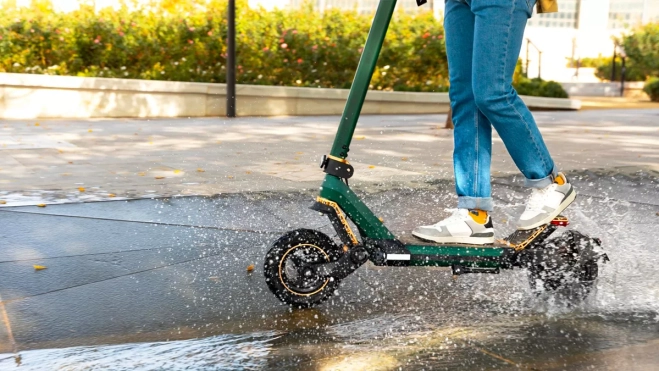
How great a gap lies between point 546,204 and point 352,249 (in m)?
0.86

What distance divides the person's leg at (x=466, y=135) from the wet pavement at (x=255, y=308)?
0.34 metres

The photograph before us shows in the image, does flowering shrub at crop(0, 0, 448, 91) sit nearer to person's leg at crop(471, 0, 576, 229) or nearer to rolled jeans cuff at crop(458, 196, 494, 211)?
rolled jeans cuff at crop(458, 196, 494, 211)

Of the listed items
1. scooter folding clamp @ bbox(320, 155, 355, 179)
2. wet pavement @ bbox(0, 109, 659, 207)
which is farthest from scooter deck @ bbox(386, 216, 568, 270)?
wet pavement @ bbox(0, 109, 659, 207)

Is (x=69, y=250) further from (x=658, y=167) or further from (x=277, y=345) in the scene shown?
(x=658, y=167)

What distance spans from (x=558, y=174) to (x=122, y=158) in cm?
552

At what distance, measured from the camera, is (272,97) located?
1527 centimetres

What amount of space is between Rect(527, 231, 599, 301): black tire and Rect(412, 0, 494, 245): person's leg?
242 mm

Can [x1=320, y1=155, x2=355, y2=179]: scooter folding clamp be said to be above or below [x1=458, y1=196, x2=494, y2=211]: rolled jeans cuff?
above

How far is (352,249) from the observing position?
11.7ft

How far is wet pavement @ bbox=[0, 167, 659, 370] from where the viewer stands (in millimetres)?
3033

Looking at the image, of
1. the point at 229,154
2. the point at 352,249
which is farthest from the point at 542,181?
the point at 229,154

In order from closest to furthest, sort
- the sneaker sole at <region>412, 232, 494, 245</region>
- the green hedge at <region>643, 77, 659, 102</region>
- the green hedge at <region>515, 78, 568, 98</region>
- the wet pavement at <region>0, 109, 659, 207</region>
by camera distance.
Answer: the sneaker sole at <region>412, 232, 494, 245</region>
the wet pavement at <region>0, 109, 659, 207</region>
the green hedge at <region>515, 78, 568, 98</region>
the green hedge at <region>643, 77, 659, 102</region>

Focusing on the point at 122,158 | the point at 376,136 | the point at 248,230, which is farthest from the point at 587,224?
the point at 376,136

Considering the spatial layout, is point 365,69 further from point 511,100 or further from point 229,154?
point 229,154
